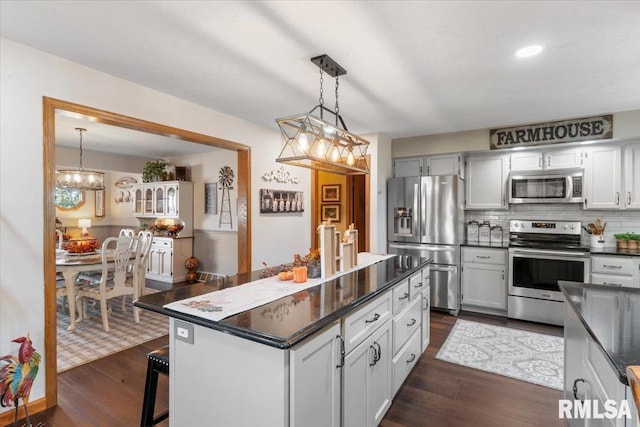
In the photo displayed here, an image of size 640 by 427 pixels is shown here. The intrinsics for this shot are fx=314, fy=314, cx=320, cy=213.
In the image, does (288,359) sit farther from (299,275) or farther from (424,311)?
(424,311)

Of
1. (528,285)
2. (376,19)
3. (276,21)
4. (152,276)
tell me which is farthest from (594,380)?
(152,276)

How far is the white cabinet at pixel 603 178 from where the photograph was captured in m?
3.71

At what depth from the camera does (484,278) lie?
419 centimetres

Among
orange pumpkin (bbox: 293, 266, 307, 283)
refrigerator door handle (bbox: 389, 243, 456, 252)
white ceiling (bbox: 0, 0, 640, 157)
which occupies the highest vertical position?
white ceiling (bbox: 0, 0, 640, 157)

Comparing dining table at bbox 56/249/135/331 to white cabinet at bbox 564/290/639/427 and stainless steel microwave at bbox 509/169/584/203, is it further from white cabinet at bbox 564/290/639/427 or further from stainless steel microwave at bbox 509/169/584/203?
stainless steel microwave at bbox 509/169/584/203

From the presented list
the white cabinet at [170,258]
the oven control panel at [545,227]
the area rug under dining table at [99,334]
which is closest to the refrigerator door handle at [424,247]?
the oven control panel at [545,227]

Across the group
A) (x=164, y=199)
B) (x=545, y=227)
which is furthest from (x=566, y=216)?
(x=164, y=199)

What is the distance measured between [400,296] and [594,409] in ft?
3.79

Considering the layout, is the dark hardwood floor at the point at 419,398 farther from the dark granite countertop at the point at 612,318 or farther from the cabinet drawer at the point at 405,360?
the dark granite countertop at the point at 612,318

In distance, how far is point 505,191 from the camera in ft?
14.1

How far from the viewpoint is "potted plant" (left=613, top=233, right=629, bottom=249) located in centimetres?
367

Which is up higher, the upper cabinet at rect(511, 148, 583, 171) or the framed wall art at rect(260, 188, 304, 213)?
the upper cabinet at rect(511, 148, 583, 171)

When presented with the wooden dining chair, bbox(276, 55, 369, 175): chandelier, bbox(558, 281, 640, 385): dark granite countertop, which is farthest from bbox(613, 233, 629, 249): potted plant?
the wooden dining chair

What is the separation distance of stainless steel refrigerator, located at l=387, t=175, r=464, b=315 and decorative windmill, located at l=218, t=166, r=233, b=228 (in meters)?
2.92
